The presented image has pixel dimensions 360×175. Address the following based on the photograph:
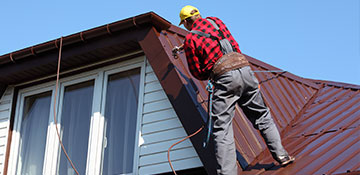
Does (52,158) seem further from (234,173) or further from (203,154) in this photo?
(234,173)

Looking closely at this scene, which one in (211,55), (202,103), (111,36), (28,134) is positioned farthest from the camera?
(28,134)

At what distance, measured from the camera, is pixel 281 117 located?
30.2 feet

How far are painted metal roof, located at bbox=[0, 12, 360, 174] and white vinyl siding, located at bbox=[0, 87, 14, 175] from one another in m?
0.19

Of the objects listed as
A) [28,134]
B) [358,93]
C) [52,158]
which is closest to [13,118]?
[28,134]

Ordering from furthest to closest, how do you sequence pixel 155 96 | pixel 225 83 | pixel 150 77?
pixel 150 77 < pixel 155 96 < pixel 225 83

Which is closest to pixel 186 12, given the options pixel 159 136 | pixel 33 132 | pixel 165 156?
pixel 159 136

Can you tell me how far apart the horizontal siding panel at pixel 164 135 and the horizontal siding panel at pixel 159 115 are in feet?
0.66

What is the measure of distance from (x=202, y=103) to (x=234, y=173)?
1511 mm

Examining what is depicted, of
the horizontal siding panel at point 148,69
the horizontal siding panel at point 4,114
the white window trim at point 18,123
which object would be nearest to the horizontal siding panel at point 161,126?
the horizontal siding panel at point 148,69

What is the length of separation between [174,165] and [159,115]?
2.61 feet

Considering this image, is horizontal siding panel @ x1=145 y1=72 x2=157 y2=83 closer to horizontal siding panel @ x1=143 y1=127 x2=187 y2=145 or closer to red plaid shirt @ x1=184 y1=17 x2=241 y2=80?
horizontal siding panel @ x1=143 y1=127 x2=187 y2=145

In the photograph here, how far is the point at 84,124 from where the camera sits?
9.31 m

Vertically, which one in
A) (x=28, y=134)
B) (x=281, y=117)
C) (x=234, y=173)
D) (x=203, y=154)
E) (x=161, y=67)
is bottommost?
(x=234, y=173)

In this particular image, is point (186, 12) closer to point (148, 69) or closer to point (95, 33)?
point (148, 69)
